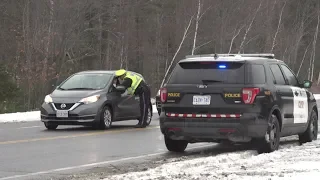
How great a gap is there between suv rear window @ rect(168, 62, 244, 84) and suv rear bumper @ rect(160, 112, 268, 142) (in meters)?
0.65

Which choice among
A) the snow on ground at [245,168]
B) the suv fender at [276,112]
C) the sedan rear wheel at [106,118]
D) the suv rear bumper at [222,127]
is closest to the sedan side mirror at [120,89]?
the sedan rear wheel at [106,118]

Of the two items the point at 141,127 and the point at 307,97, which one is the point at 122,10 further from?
the point at 307,97

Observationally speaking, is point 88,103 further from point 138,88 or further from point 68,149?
point 68,149

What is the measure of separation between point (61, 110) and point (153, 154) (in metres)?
5.15

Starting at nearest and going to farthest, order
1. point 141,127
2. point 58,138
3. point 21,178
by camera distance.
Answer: point 21,178 < point 58,138 < point 141,127

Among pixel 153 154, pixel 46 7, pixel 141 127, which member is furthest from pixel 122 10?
pixel 153 154

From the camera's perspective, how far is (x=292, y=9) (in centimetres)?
6650

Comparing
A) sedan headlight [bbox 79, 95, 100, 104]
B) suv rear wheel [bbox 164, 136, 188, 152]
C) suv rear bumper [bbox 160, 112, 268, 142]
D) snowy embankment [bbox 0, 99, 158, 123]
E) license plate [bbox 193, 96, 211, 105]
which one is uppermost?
license plate [bbox 193, 96, 211, 105]

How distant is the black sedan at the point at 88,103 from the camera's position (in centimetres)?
1669

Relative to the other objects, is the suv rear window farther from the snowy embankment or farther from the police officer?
the snowy embankment

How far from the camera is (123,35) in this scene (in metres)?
43.2

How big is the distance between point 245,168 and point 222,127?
198 centimetres

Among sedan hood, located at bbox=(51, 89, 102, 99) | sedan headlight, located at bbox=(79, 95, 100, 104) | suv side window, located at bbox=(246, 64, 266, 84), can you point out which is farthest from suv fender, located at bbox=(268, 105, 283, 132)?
sedan hood, located at bbox=(51, 89, 102, 99)

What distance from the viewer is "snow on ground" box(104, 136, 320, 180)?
332 inches
